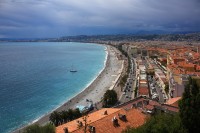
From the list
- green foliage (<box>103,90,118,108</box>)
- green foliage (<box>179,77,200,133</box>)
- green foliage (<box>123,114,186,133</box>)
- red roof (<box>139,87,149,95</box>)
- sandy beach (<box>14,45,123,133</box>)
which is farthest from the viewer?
sandy beach (<box>14,45,123,133</box>)

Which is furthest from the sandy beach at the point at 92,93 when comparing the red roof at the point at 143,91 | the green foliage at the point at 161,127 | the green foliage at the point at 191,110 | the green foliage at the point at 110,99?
the green foliage at the point at 191,110

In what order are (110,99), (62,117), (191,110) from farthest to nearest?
1. (110,99)
2. (62,117)
3. (191,110)

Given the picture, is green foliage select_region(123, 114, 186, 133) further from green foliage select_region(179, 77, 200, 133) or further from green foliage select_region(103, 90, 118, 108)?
green foliage select_region(103, 90, 118, 108)

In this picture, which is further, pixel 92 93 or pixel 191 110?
pixel 92 93

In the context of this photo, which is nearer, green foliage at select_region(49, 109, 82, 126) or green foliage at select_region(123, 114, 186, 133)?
green foliage at select_region(123, 114, 186, 133)

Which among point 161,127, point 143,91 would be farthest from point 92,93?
point 161,127

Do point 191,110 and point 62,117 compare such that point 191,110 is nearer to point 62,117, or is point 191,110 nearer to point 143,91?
point 62,117

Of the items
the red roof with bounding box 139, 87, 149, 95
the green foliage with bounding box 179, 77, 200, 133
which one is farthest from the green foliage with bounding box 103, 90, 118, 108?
the green foliage with bounding box 179, 77, 200, 133

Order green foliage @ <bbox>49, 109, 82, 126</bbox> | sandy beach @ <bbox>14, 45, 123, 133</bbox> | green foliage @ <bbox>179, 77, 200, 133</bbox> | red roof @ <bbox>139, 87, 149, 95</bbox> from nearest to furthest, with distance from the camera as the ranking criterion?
1. green foliage @ <bbox>179, 77, 200, 133</bbox>
2. green foliage @ <bbox>49, 109, 82, 126</bbox>
3. red roof @ <bbox>139, 87, 149, 95</bbox>
4. sandy beach @ <bbox>14, 45, 123, 133</bbox>

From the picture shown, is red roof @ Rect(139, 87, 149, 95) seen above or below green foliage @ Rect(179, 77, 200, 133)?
below

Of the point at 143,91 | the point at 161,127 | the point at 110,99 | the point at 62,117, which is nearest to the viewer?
the point at 161,127
